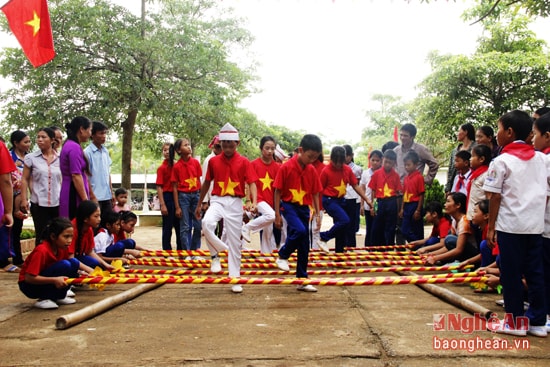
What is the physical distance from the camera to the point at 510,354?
326 cm

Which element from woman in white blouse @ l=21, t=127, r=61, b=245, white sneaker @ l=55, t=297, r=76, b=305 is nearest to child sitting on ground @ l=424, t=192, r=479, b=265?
white sneaker @ l=55, t=297, r=76, b=305

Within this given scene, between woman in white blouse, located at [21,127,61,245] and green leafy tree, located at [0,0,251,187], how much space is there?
7.11 m

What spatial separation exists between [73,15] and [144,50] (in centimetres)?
189

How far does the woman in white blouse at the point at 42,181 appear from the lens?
21.8ft

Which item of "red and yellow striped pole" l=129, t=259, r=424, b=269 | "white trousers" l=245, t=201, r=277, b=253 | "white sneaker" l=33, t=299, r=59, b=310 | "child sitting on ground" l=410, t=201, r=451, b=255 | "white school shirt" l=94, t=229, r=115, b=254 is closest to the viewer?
"white sneaker" l=33, t=299, r=59, b=310

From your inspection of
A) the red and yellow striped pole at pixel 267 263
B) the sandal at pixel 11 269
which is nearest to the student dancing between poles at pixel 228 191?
the red and yellow striped pole at pixel 267 263

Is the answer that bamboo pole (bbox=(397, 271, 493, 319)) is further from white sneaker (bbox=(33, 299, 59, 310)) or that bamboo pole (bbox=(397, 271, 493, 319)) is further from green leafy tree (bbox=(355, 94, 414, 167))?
green leafy tree (bbox=(355, 94, 414, 167))

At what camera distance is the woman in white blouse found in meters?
6.65

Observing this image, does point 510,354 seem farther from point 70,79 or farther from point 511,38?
point 511,38

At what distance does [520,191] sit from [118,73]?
40.0ft

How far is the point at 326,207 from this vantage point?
27.2 feet

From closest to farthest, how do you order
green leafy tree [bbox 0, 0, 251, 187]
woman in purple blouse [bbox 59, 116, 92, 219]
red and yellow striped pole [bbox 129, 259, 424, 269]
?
1. woman in purple blouse [bbox 59, 116, 92, 219]
2. red and yellow striped pole [bbox 129, 259, 424, 269]
3. green leafy tree [bbox 0, 0, 251, 187]

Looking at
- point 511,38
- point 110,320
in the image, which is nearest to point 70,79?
point 110,320

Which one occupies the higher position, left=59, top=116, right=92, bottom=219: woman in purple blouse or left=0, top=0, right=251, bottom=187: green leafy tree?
left=0, top=0, right=251, bottom=187: green leafy tree
